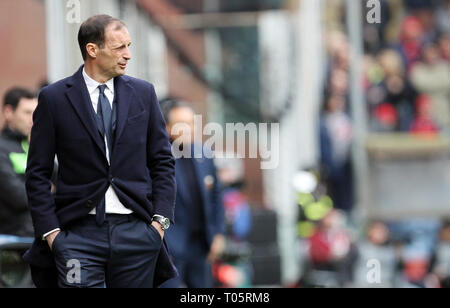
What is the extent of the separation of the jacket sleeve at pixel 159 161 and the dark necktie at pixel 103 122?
21cm

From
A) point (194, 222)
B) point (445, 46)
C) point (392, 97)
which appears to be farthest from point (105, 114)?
point (445, 46)

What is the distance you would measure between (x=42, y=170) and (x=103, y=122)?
36 cm

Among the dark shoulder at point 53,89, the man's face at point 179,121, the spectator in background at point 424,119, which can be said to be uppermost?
the dark shoulder at point 53,89

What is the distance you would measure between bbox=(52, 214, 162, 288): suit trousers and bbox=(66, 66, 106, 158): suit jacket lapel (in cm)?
35

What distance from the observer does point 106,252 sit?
15.1 feet

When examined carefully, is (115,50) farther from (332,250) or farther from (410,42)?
(410,42)

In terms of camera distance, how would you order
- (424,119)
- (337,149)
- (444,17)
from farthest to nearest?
(444,17) < (424,119) < (337,149)

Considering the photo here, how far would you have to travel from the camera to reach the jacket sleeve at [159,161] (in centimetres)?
473

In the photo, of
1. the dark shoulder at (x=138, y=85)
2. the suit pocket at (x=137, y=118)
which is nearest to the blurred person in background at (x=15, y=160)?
the dark shoulder at (x=138, y=85)

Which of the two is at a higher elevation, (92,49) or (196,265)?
(92,49)

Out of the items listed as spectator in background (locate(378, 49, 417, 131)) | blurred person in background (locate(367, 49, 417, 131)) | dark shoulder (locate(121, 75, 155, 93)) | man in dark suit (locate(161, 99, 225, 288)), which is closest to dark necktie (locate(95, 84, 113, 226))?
dark shoulder (locate(121, 75, 155, 93))

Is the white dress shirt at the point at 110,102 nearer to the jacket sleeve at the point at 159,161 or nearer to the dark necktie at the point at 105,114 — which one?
the dark necktie at the point at 105,114

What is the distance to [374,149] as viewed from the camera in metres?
15.5

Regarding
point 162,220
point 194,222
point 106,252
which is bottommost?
point 194,222
